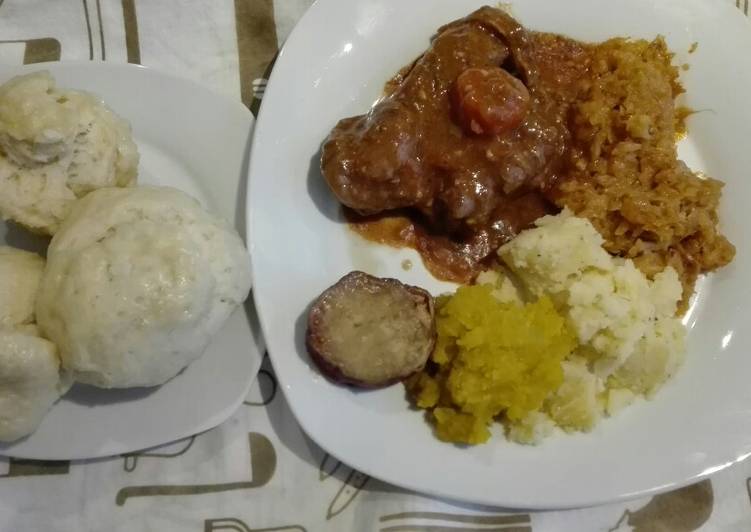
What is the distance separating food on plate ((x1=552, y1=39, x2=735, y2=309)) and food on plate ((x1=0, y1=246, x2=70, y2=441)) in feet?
7.37

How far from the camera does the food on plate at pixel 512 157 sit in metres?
2.97

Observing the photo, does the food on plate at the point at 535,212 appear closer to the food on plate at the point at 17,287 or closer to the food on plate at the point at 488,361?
the food on plate at the point at 488,361

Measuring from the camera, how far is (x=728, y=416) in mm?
3002

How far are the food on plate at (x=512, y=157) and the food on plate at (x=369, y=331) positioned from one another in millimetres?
335

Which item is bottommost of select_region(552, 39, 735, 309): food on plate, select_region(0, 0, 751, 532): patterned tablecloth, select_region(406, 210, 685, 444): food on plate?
select_region(0, 0, 751, 532): patterned tablecloth

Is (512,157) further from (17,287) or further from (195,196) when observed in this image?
(17,287)

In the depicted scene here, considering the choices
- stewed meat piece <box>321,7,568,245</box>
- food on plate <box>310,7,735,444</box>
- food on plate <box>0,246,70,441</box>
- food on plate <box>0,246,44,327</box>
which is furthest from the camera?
stewed meat piece <box>321,7,568,245</box>

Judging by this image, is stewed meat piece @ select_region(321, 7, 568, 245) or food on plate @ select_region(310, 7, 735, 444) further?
stewed meat piece @ select_region(321, 7, 568, 245)

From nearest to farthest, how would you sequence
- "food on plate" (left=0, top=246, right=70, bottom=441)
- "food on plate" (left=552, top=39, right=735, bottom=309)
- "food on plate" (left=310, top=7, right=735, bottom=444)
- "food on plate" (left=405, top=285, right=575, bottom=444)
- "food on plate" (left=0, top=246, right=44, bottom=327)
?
"food on plate" (left=0, top=246, right=70, bottom=441)
"food on plate" (left=0, top=246, right=44, bottom=327)
"food on plate" (left=405, top=285, right=575, bottom=444)
"food on plate" (left=310, top=7, right=735, bottom=444)
"food on plate" (left=552, top=39, right=735, bottom=309)

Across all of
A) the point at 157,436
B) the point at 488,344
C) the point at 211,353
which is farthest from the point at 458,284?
the point at 157,436

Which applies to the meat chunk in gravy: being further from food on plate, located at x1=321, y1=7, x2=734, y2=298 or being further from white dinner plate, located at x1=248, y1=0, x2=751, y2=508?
white dinner plate, located at x1=248, y1=0, x2=751, y2=508

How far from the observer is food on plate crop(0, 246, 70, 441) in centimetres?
241

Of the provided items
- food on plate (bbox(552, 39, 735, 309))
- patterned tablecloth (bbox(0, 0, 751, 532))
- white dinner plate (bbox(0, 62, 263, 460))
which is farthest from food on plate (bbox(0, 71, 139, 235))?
food on plate (bbox(552, 39, 735, 309))

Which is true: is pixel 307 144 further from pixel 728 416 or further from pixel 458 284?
pixel 728 416
